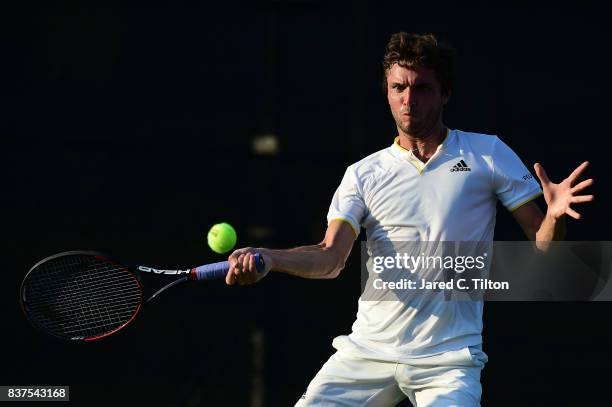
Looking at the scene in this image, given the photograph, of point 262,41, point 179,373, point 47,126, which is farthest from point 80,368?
point 262,41

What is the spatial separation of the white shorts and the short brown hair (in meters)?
0.91

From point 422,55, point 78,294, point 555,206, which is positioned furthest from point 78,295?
point 555,206

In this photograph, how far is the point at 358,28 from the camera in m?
5.16

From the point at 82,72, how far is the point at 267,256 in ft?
7.83

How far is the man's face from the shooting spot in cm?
344

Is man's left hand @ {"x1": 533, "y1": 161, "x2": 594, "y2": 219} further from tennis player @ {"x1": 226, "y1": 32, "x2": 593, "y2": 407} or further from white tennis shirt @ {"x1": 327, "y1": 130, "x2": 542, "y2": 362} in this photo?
white tennis shirt @ {"x1": 327, "y1": 130, "x2": 542, "y2": 362}

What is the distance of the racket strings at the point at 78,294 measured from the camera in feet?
12.4

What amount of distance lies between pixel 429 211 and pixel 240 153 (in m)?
1.87

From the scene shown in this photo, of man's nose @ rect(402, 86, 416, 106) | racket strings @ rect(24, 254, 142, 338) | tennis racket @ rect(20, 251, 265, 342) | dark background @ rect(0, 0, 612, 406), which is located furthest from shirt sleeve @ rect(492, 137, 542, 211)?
dark background @ rect(0, 0, 612, 406)

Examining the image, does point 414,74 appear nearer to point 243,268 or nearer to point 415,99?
point 415,99

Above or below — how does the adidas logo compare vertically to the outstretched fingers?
above

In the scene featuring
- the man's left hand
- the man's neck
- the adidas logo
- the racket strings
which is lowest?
the racket strings

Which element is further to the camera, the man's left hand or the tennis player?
the tennis player

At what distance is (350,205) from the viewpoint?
11.4 ft
